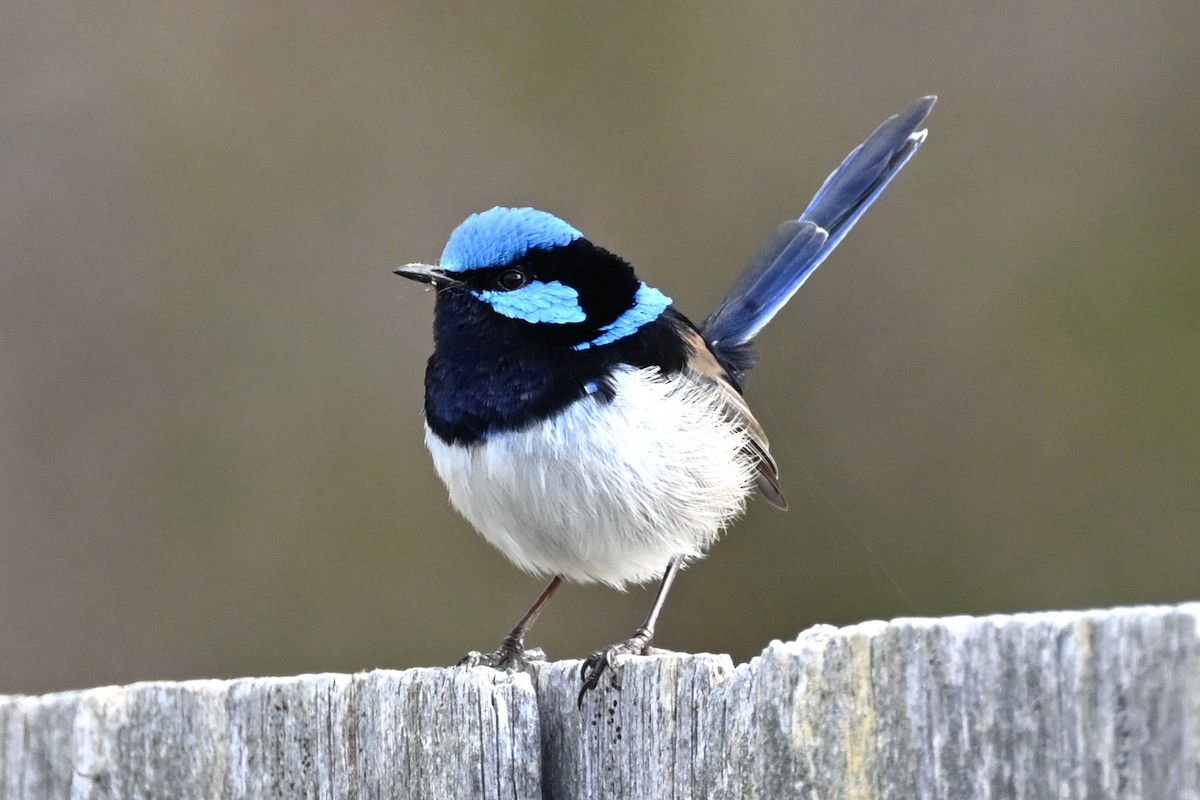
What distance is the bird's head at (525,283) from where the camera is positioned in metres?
3.70

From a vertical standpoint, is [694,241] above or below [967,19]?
below

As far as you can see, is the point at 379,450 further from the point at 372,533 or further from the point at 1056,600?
the point at 1056,600

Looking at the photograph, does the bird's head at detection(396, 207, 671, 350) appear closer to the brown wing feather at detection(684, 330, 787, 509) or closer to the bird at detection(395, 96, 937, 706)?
the bird at detection(395, 96, 937, 706)

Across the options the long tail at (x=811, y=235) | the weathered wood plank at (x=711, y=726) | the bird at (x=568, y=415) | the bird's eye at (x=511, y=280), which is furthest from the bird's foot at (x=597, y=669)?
the long tail at (x=811, y=235)

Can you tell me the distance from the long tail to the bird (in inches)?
28.4

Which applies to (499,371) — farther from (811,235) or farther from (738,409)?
(811,235)

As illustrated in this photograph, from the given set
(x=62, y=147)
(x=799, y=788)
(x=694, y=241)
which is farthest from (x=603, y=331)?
(x=62, y=147)

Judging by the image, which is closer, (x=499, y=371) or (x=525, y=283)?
(x=499, y=371)

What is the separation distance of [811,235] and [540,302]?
134 centimetres

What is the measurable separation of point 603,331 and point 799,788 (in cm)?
204

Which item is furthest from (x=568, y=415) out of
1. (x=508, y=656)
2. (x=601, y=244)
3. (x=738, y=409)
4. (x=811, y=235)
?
(x=601, y=244)

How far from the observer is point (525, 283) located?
3.77 metres

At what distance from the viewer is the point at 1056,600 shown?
5.66 meters

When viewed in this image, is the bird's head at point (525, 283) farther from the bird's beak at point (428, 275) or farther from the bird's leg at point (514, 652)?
the bird's leg at point (514, 652)
